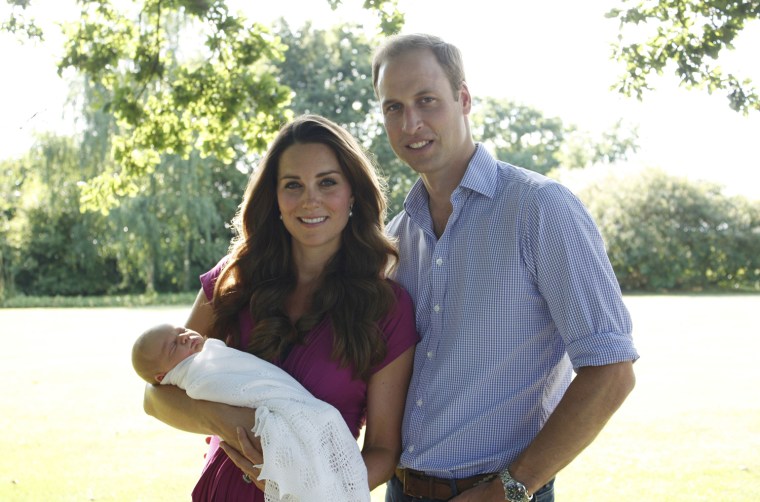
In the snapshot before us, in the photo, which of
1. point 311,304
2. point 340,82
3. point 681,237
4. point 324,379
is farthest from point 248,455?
point 340,82

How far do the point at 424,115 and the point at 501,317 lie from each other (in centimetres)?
75

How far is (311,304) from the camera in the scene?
3012 millimetres

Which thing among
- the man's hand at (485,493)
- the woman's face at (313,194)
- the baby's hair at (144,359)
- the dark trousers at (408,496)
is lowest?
the dark trousers at (408,496)

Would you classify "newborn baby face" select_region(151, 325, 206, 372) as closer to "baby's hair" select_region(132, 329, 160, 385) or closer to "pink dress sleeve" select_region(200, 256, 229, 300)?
"baby's hair" select_region(132, 329, 160, 385)

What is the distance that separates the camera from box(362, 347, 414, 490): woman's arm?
2.74 meters

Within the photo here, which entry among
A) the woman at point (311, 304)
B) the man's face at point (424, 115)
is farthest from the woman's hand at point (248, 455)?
the man's face at point (424, 115)

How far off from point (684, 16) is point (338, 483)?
4917mm

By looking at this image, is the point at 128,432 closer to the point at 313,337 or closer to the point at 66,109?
the point at 313,337

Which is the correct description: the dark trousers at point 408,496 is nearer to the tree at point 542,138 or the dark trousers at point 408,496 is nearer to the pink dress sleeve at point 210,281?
the pink dress sleeve at point 210,281

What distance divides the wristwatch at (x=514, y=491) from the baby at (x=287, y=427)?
44 cm

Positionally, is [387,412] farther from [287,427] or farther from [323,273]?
[323,273]

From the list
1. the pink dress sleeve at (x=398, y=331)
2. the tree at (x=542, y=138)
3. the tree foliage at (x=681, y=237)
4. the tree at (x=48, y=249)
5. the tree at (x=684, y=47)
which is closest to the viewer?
the pink dress sleeve at (x=398, y=331)

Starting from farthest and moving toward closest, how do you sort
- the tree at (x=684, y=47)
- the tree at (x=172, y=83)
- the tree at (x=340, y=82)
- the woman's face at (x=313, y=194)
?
the tree at (x=340, y=82), the tree at (x=172, y=83), the tree at (x=684, y=47), the woman's face at (x=313, y=194)

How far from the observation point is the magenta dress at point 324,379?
2799 millimetres
